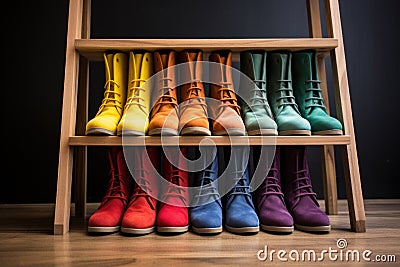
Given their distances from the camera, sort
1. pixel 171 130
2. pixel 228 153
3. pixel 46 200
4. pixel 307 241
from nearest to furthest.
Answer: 1. pixel 307 241
2. pixel 171 130
3. pixel 228 153
4. pixel 46 200

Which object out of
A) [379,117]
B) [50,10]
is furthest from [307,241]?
[50,10]

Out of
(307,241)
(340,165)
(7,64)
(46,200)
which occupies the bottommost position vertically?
(307,241)

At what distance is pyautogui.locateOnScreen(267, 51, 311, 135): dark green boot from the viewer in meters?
1.00

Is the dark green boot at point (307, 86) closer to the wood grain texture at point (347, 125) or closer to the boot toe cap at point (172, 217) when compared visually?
the wood grain texture at point (347, 125)

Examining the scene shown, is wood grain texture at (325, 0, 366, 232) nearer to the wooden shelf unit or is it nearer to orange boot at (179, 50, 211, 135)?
the wooden shelf unit

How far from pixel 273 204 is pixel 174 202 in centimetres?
27

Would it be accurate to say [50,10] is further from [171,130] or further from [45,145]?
[171,130]

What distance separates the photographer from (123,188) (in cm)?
104

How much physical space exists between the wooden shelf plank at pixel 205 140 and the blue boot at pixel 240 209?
0.12m

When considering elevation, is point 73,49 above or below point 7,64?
below

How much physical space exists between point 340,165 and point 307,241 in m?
0.75

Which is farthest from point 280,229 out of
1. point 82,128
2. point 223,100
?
point 82,128

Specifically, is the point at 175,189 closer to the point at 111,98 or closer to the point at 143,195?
the point at 143,195
